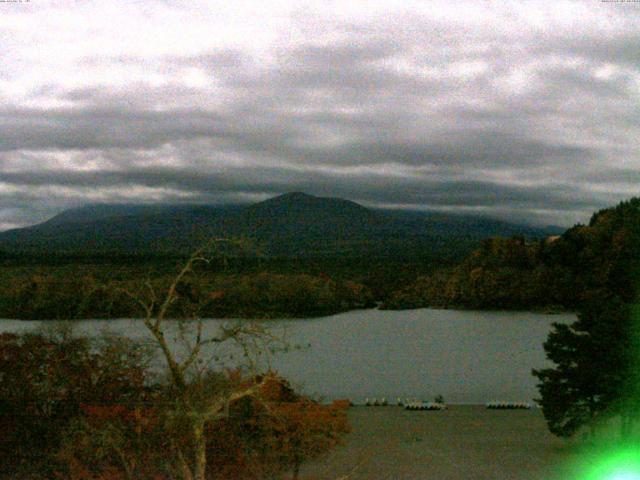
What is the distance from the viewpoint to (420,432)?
2122 centimetres

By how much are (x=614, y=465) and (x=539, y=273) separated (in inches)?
1761

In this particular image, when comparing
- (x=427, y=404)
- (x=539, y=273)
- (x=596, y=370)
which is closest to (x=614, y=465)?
(x=596, y=370)

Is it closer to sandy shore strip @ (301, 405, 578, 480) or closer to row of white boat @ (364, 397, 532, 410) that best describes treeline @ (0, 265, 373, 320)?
sandy shore strip @ (301, 405, 578, 480)

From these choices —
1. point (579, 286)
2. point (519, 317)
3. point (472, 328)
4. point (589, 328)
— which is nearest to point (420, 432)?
point (589, 328)

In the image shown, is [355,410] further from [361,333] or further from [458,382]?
[361,333]

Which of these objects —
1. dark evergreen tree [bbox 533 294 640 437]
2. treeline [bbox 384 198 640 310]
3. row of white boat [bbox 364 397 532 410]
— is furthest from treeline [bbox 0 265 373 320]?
treeline [bbox 384 198 640 310]

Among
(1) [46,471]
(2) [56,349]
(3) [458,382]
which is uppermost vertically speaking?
(2) [56,349]

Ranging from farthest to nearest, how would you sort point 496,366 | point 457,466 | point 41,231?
1. point 41,231
2. point 496,366
3. point 457,466

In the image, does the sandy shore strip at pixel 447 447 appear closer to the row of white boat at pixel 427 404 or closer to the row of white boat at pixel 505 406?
the row of white boat at pixel 427 404

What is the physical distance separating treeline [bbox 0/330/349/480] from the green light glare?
19.9ft

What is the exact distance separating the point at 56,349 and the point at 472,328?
38371mm

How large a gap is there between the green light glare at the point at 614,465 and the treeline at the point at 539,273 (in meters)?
39.0

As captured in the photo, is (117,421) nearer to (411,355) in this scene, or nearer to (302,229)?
(411,355)

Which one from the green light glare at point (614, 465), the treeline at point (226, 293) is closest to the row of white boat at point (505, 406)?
the treeline at point (226, 293)
